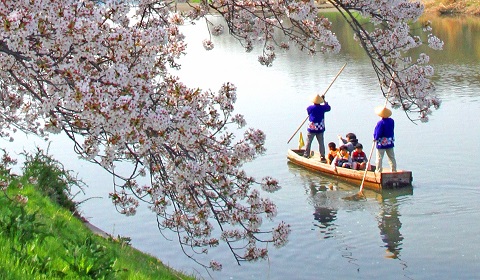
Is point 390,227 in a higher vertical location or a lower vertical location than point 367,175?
lower

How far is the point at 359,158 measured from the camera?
1759 centimetres

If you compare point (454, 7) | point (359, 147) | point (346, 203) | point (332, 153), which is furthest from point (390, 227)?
point (454, 7)

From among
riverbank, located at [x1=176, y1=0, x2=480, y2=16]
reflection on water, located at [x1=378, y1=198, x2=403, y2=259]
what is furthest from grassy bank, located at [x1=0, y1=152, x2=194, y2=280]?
riverbank, located at [x1=176, y1=0, x2=480, y2=16]

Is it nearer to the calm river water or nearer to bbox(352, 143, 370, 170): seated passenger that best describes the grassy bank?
the calm river water

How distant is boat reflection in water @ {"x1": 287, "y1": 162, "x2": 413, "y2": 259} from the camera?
44.7ft

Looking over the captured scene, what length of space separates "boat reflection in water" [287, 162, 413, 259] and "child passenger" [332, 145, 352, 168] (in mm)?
377

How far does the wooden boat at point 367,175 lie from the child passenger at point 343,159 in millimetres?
133

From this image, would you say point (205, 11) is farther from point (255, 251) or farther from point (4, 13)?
point (4, 13)

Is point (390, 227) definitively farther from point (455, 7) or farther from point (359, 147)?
point (455, 7)

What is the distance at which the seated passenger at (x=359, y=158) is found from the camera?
17.4 m

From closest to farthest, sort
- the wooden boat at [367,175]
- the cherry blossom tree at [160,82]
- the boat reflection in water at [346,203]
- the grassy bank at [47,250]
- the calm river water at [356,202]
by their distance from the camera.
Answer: the cherry blossom tree at [160,82] < the grassy bank at [47,250] < the calm river water at [356,202] < the boat reflection in water at [346,203] < the wooden boat at [367,175]

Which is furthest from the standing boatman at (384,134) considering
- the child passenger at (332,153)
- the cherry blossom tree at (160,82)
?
the cherry blossom tree at (160,82)

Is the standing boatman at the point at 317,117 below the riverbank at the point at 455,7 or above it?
below

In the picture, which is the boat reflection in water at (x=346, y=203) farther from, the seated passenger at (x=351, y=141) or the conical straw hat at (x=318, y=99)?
the conical straw hat at (x=318, y=99)
